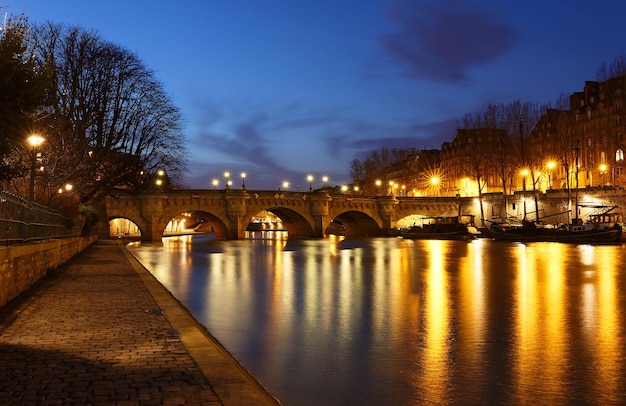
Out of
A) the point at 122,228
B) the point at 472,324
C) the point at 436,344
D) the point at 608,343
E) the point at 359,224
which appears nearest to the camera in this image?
the point at 436,344

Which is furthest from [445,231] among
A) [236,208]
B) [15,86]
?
[15,86]

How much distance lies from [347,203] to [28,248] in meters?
68.4

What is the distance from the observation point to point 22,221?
646 inches

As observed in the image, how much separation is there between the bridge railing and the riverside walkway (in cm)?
178

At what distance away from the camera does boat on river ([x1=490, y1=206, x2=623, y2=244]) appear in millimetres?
56188

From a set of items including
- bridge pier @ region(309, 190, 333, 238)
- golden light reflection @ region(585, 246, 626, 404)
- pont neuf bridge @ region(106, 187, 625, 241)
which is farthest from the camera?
bridge pier @ region(309, 190, 333, 238)

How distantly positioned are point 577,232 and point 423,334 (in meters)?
51.8

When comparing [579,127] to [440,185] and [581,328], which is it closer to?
[440,185]

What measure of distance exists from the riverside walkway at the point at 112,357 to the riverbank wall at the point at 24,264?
0.42 meters

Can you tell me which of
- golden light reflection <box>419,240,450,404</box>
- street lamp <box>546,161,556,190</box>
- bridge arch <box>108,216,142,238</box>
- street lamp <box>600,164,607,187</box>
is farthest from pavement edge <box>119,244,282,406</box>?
bridge arch <box>108,216,142,238</box>

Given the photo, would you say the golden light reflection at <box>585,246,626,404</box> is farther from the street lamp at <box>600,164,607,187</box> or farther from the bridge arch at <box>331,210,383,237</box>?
the bridge arch at <box>331,210,383,237</box>

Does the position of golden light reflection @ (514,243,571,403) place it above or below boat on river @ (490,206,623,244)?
below

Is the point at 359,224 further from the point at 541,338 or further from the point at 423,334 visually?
the point at 541,338

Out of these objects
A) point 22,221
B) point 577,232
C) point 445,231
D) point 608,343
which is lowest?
point 608,343
